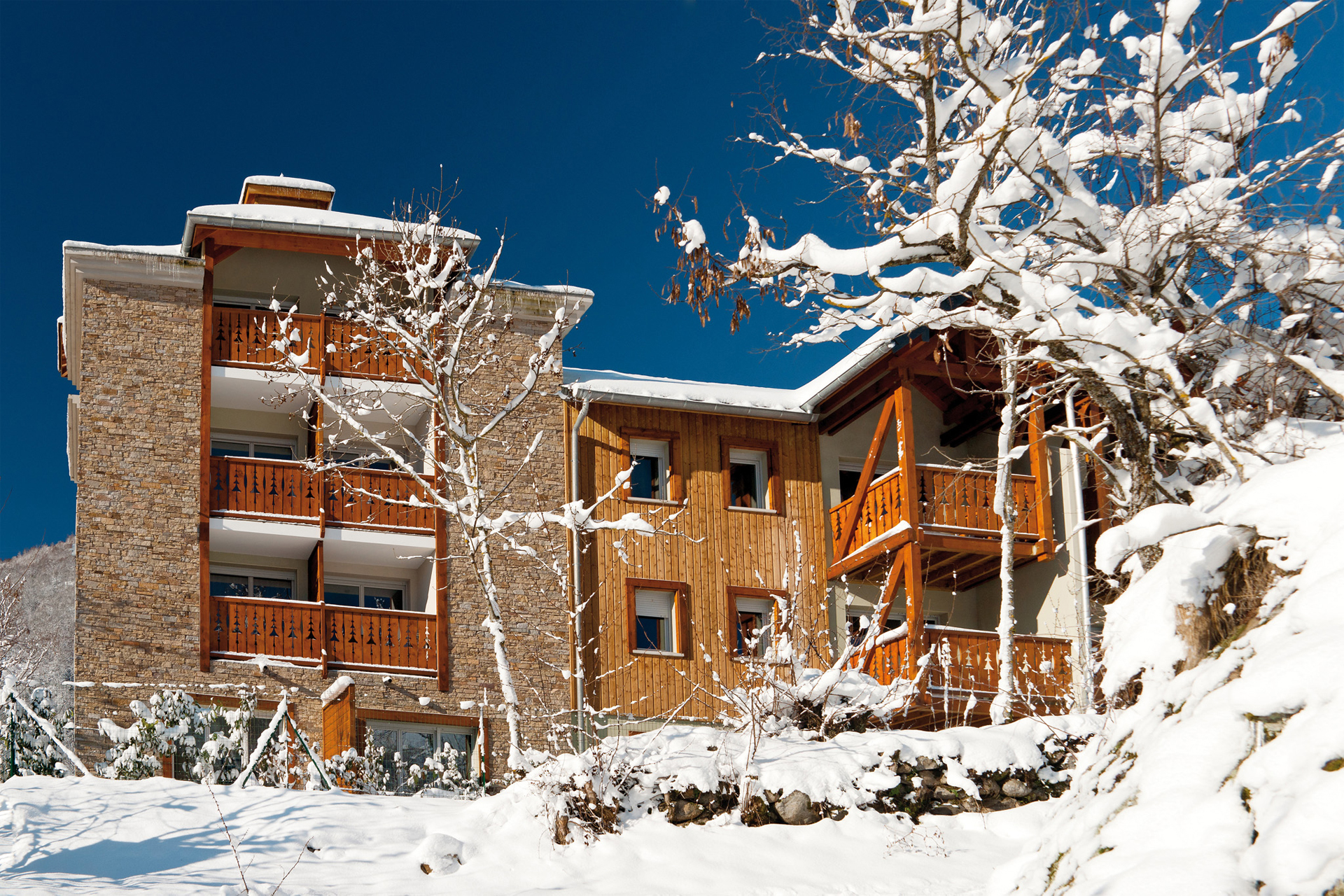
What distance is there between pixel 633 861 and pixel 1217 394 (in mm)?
6105

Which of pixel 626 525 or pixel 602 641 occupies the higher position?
pixel 626 525

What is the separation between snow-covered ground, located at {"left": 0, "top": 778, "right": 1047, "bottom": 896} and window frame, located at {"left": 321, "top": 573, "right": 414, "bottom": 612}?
856 centimetres

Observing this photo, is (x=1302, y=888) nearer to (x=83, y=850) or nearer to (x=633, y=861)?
(x=633, y=861)

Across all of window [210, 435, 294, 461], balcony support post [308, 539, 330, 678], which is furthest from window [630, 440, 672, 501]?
window [210, 435, 294, 461]

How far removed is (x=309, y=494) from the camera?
807 inches

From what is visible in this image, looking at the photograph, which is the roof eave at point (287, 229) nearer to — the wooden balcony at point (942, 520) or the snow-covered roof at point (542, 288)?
the snow-covered roof at point (542, 288)

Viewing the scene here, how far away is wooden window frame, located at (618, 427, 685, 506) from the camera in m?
22.1

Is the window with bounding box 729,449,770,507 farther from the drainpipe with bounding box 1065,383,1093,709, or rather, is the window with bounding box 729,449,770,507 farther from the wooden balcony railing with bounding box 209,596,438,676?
the wooden balcony railing with bounding box 209,596,438,676

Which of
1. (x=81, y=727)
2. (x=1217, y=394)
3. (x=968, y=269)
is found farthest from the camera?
(x=81, y=727)

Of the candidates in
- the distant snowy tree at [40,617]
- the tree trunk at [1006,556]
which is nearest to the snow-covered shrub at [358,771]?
the distant snowy tree at [40,617]

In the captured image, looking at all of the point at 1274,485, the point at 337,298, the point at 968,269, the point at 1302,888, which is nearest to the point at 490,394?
the point at 337,298

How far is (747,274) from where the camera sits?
977 centimetres

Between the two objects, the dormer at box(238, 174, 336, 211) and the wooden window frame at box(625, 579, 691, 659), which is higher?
the dormer at box(238, 174, 336, 211)

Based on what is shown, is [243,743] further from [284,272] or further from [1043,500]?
[1043,500]
